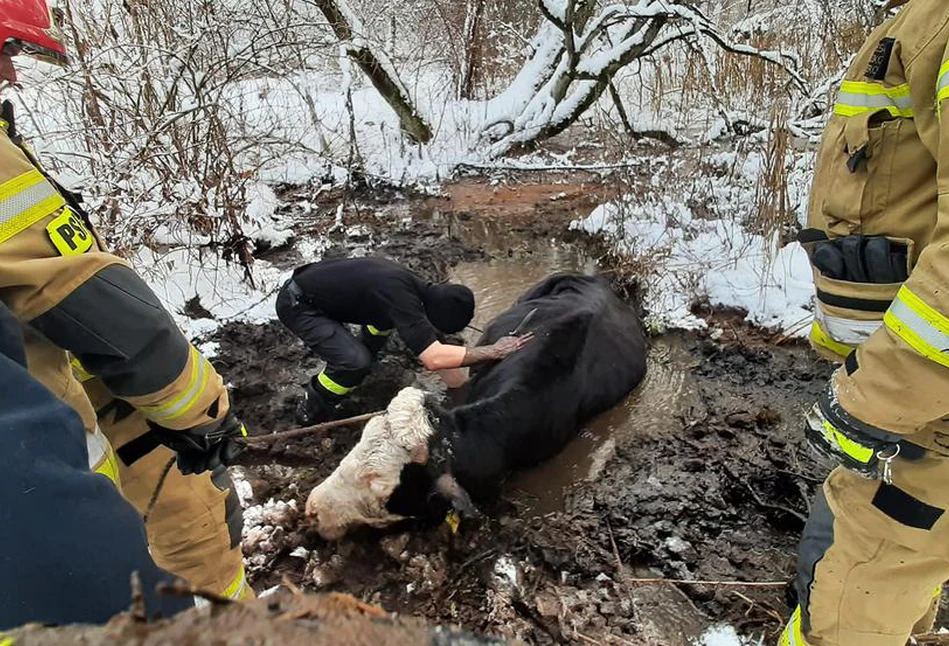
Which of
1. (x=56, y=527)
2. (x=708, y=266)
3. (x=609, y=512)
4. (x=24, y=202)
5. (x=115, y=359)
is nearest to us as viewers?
(x=56, y=527)

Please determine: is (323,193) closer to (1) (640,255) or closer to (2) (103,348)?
(1) (640,255)

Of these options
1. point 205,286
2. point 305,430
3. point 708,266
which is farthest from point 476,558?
point 205,286

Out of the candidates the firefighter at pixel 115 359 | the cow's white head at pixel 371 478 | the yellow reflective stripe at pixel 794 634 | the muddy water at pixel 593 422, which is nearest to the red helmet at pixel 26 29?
the firefighter at pixel 115 359

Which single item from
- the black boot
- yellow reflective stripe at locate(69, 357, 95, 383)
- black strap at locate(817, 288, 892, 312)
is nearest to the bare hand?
the black boot

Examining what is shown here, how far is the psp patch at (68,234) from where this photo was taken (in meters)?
1.46

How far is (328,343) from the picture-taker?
3.71 m

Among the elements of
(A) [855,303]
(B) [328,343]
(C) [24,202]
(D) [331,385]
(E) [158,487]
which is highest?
(C) [24,202]

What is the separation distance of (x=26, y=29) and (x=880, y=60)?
2.13 m

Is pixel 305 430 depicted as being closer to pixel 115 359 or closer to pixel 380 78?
pixel 115 359

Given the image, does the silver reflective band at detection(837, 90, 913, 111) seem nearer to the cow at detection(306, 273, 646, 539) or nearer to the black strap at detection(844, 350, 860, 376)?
the black strap at detection(844, 350, 860, 376)

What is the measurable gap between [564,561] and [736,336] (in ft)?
7.91

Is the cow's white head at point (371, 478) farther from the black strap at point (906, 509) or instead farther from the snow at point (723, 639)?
the black strap at point (906, 509)

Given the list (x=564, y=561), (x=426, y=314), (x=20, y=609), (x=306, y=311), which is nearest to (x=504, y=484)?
(x=564, y=561)

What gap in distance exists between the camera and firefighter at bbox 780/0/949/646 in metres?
1.35
